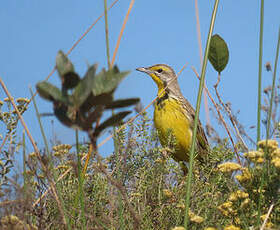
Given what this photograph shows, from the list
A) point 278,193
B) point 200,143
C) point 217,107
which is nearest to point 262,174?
point 278,193

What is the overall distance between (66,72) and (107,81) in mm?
97

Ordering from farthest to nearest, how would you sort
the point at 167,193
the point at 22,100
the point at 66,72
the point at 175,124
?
the point at 175,124
the point at 22,100
the point at 167,193
the point at 66,72

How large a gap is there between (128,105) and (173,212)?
153 cm

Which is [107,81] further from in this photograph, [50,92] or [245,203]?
[245,203]

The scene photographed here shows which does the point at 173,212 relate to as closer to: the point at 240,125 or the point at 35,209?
the point at 35,209

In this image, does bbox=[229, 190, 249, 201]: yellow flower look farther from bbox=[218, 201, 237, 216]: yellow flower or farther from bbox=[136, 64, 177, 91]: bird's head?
bbox=[136, 64, 177, 91]: bird's head

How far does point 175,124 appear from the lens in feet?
15.2

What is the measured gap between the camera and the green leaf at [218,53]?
241 cm

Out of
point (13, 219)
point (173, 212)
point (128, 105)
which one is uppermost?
point (128, 105)

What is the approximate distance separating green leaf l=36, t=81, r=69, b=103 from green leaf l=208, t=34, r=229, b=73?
1.63 m

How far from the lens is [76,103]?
0.94 metres

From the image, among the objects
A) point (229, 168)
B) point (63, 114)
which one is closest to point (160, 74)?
point (229, 168)

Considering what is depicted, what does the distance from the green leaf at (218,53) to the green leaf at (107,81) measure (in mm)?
1576

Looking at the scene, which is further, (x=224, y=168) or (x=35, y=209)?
(x=35, y=209)
